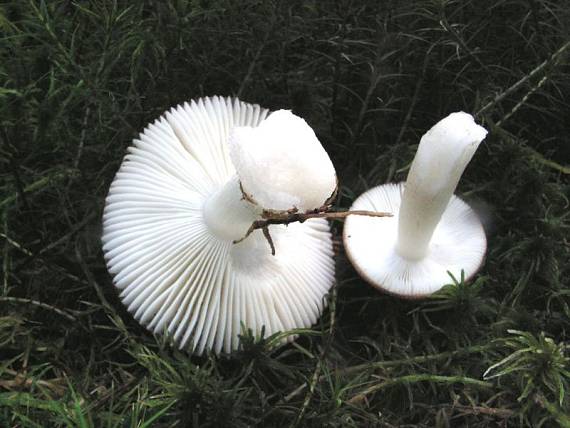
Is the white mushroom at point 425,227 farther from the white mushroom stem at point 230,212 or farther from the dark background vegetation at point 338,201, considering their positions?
the white mushroom stem at point 230,212

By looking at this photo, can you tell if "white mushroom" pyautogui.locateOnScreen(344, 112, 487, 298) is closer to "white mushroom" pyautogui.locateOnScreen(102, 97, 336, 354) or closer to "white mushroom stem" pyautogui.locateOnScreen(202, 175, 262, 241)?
"white mushroom" pyautogui.locateOnScreen(102, 97, 336, 354)

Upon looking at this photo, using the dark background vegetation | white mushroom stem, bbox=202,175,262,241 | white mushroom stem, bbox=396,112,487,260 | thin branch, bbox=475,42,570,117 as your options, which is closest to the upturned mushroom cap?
white mushroom stem, bbox=202,175,262,241

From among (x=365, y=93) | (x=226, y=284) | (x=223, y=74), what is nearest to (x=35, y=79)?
(x=223, y=74)

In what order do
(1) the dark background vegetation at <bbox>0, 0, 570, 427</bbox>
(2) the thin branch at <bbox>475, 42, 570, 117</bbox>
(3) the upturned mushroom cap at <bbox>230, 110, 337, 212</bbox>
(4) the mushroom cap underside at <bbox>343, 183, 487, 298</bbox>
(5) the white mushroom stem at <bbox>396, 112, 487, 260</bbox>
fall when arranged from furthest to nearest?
(2) the thin branch at <bbox>475, 42, 570, 117</bbox> → (4) the mushroom cap underside at <bbox>343, 183, 487, 298</bbox> → (1) the dark background vegetation at <bbox>0, 0, 570, 427</bbox> → (5) the white mushroom stem at <bbox>396, 112, 487, 260</bbox> → (3) the upturned mushroom cap at <bbox>230, 110, 337, 212</bbox>

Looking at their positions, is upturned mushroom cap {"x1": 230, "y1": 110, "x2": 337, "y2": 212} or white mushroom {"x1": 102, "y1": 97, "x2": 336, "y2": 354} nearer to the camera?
upturned mushroom cap {"x1": 230, "y1": 110, "x2": 337, "y2": 212}

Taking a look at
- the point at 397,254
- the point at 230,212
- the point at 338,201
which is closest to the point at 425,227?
the point at 397,254

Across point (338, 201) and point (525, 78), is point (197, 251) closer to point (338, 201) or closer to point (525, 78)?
point (338, 201)

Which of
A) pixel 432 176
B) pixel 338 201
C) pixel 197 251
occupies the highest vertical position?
pixel 432 176
